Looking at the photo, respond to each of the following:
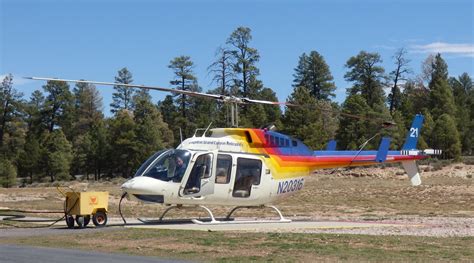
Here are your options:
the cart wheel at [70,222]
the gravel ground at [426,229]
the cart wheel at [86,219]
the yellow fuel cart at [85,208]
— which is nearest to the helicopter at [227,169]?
the yellow fuel cart at [85,208]

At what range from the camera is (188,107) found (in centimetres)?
8794

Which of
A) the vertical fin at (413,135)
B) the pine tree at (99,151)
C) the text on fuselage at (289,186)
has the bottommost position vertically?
the text on fuselage at (289,186)

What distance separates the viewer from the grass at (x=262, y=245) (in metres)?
14.6

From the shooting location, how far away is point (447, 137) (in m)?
71.4

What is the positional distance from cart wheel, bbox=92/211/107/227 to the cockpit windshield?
1905 mm

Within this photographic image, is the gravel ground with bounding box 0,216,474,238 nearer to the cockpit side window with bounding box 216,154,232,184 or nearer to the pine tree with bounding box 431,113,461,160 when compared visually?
the cockpit side window with bounding box 216,154,232,184

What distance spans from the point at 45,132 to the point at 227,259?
2967 inches

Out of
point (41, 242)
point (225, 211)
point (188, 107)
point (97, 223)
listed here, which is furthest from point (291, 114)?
point (41, 242)

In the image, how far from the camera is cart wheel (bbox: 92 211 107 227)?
2258 cm

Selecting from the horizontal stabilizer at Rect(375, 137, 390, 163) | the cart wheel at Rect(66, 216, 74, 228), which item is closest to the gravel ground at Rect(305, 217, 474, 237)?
the horizontal stabilizer at Rect(375, 137, 390, 163)

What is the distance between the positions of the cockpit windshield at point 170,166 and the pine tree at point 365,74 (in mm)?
69281

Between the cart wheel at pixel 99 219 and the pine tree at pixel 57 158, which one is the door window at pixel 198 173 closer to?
the cart wheel at pixel 99 219

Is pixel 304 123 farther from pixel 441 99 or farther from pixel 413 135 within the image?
pixel 413 135

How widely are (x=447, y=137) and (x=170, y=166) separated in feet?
176
